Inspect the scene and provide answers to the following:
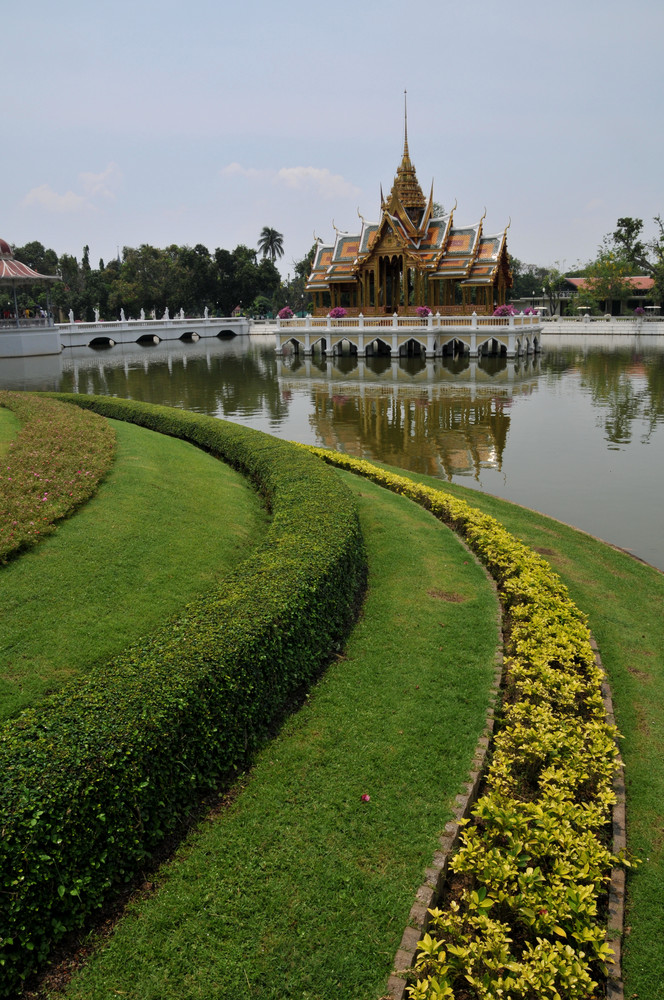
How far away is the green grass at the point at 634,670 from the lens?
4.13m

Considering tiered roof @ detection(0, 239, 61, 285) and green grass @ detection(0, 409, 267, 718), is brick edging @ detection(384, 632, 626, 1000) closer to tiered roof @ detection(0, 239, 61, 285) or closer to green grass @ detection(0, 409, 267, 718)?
green grass @ detection(0, 409, 267, 718)

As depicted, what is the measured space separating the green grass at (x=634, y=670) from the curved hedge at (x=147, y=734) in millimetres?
2781

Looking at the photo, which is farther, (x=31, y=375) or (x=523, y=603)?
(x=31, y=375)

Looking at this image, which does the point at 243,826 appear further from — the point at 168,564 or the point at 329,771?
the point at 168,564

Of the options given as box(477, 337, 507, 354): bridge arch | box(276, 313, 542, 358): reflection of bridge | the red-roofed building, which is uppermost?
the red-roofed building

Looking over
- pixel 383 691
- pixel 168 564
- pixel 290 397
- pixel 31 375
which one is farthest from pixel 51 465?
pixel 31 375

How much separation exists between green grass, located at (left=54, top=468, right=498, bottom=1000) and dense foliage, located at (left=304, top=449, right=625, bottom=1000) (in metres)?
0.34

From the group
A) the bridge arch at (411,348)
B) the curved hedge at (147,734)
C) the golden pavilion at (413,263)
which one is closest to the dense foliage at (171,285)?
the golden pavilion at (413,263)

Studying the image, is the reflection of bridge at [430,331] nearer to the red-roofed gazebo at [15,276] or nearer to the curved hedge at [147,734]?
the red-roofed gazebo at [15,276]

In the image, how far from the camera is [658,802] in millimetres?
5176

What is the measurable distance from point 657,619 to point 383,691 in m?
4.09

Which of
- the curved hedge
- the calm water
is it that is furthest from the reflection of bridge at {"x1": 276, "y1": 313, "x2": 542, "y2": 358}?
the curved hedge

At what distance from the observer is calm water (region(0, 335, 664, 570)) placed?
1516 centimetres

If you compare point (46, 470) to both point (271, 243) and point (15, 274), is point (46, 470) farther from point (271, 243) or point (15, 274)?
point (271, 243)
